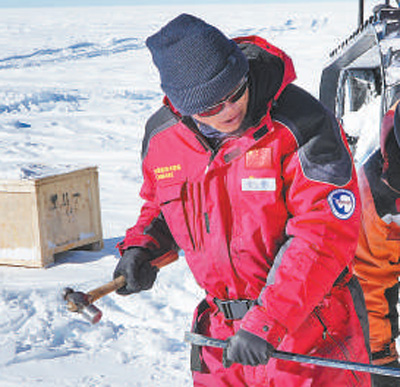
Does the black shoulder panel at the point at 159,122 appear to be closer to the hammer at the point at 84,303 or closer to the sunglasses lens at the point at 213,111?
the sunglasses lens at the point at 213,111

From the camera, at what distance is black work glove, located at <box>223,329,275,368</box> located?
5.70 ft

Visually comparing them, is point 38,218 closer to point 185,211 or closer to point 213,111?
point 185,211

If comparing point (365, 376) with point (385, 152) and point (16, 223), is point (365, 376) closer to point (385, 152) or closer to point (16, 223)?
point (385, 152)

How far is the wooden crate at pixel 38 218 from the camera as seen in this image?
541 cm

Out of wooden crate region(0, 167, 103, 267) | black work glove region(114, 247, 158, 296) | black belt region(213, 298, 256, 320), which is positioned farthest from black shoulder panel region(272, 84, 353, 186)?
wooden crate region(0, 167, 103, 267)

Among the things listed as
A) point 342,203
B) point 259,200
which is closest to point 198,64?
point 259,200

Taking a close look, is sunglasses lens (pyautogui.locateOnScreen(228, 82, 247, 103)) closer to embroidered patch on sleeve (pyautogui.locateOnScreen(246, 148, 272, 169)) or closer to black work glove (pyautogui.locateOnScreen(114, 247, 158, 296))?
embroidered patch on sleeve (pyautogui.locateOnScreen(246, 148, 272, 169))

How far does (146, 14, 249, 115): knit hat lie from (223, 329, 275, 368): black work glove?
2.13ft

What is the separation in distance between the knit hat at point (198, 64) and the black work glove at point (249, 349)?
648 millimetres

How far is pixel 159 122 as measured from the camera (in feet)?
6.89

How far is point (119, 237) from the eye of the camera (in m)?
6.53

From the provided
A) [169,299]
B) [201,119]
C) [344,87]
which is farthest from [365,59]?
[201,119]

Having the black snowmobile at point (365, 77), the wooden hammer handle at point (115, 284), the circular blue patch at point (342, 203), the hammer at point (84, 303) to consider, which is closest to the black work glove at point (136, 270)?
the wooden hammer handle at point (115, 284)

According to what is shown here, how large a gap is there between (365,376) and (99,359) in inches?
81.9
